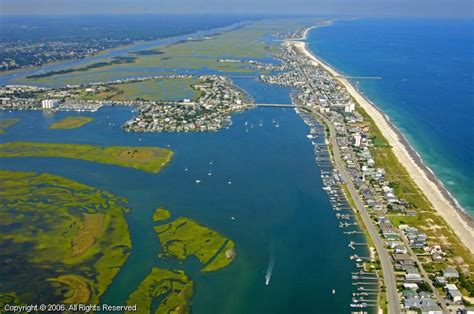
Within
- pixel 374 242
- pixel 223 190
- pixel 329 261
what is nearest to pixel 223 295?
pixel 329 261

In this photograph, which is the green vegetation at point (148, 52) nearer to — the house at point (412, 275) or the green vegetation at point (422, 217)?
the green vegetation at point (422, 217)

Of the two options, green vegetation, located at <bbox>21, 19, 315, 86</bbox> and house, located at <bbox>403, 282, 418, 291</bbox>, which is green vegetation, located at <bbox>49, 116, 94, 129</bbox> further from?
house, located at <bbox>403, 282, 418, 291</bbox>

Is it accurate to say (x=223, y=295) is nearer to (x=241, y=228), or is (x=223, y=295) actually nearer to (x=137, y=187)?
(x=241, y=228)

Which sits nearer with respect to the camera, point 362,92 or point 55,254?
point 55,254

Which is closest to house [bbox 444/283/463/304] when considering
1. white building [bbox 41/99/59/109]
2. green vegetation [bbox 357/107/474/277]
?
green vegetation [bbox 357/107/474/277]

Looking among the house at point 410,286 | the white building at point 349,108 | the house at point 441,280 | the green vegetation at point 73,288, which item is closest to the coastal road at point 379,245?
the house at point 410,286

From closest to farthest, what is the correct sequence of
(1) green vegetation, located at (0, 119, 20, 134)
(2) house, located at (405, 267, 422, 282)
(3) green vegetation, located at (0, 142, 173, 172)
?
(2) house, located at (405, 267, 422, 282) → (3) green vegetation, located at (0, 142, 173, 172) → (1) green vegetation, located at (0, 119, 20, 134)

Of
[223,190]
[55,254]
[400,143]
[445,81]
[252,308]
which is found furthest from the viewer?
[445,81]
